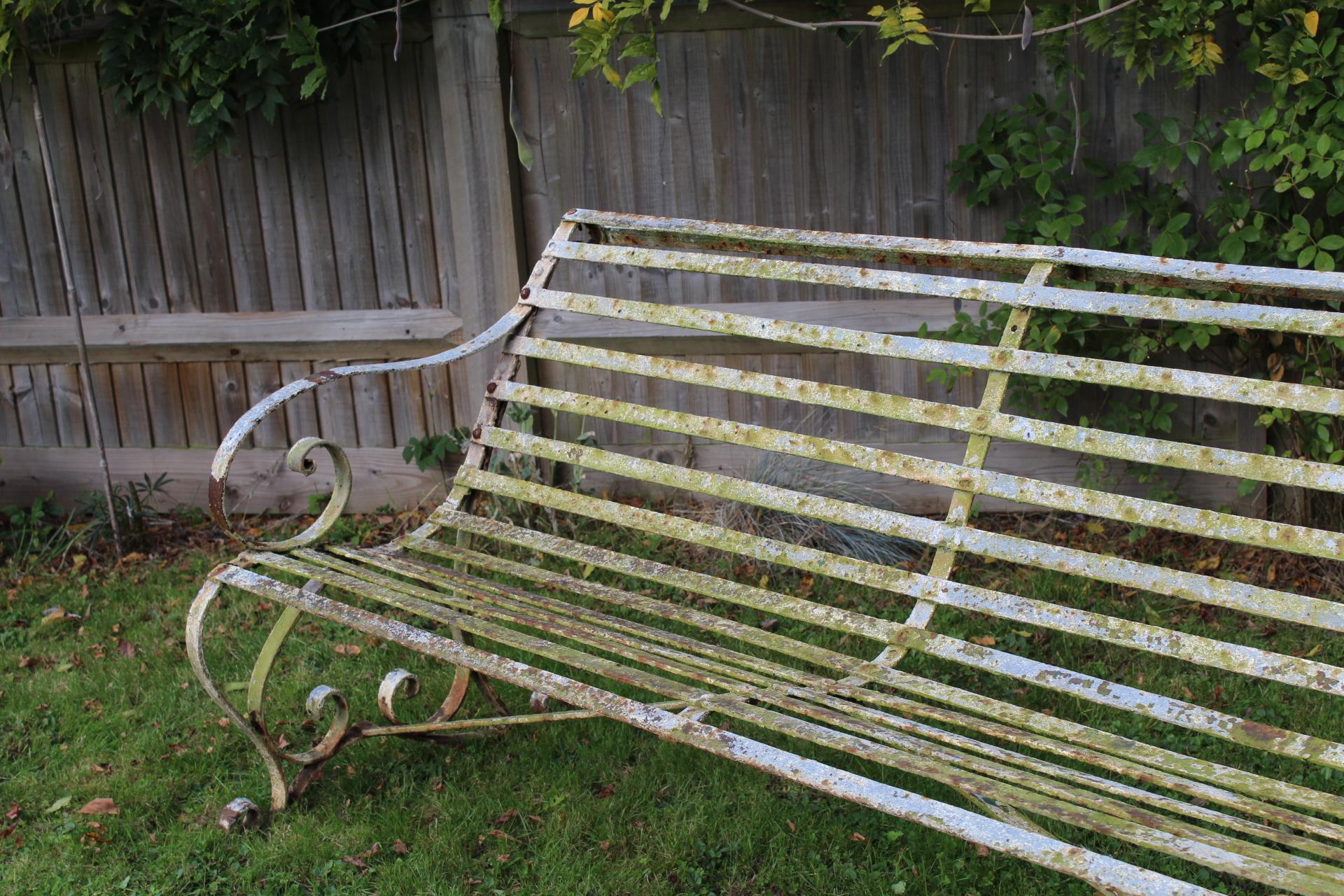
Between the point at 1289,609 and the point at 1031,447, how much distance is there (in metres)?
2.11

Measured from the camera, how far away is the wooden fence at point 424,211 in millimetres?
3771

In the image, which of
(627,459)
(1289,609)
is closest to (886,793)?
(1289,609)

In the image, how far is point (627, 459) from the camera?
2.54 meters

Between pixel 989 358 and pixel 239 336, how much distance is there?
123 inches

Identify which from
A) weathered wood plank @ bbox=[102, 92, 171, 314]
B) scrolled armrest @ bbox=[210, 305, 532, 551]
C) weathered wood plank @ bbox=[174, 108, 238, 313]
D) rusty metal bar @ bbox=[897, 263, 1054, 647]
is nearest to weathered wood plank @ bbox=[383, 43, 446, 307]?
weathered wood plank @ bbox=[174, 108, 238, 313]

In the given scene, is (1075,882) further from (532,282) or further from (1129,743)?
(532,282)

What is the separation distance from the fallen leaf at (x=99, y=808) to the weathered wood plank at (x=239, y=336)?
2.01 m

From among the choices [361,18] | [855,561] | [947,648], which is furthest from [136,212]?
[947,648]

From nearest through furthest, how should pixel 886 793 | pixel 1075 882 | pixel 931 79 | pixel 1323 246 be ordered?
pixel 886 793, pixel 1075 882, pixel 1323 246, pixel 931 79

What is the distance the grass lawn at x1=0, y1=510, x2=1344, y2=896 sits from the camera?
2.33 meters

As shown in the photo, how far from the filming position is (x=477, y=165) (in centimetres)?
397

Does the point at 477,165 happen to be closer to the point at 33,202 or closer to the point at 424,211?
the point at 424,211

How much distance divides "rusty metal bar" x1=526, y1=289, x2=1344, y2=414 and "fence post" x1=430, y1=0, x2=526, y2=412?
1347mm

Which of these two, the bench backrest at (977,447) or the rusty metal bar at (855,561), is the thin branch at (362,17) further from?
the rusty metal bar at (855,561)
